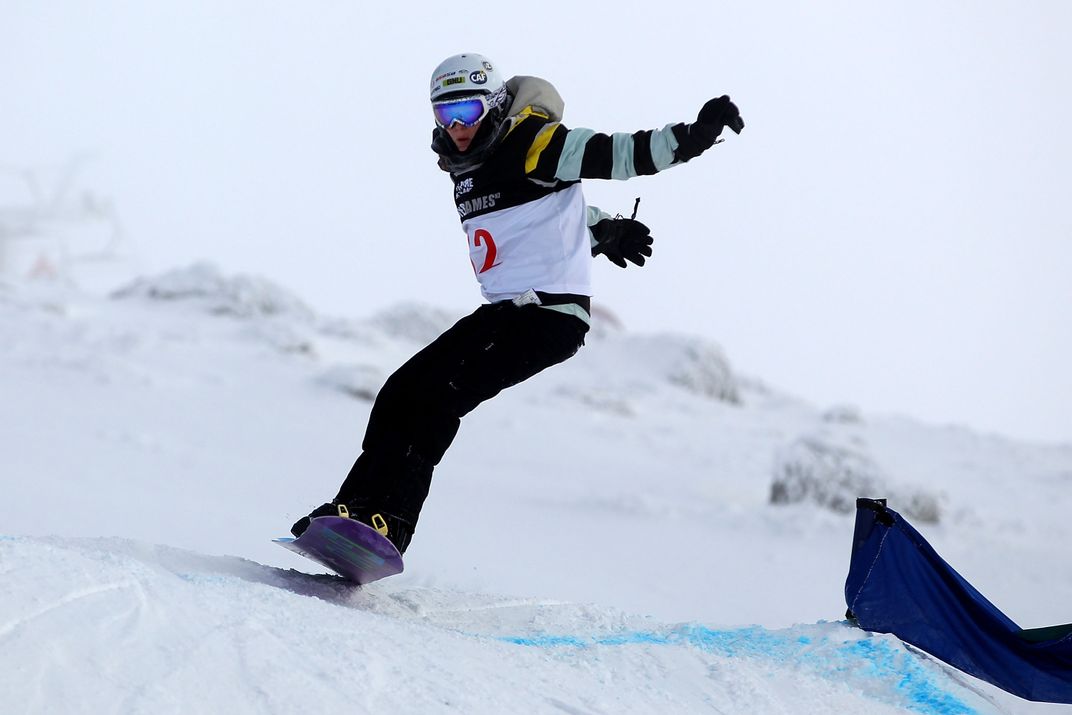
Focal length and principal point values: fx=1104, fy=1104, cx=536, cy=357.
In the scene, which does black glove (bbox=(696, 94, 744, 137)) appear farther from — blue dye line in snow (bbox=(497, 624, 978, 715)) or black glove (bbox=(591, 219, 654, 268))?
blue dye line in snow (bbox=(497, 624, 978, 715))

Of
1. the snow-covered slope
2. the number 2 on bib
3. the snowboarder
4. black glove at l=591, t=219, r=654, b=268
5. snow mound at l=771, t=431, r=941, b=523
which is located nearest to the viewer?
the snow-covered slope

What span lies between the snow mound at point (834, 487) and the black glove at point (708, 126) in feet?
20.3

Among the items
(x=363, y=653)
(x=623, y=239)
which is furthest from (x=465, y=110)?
(x=363, y=653)

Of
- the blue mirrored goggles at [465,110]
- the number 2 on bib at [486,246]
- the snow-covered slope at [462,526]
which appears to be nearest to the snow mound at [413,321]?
the snow-covered slope at [462,526]

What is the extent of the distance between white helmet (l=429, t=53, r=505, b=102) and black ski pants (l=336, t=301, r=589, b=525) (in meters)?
0.78

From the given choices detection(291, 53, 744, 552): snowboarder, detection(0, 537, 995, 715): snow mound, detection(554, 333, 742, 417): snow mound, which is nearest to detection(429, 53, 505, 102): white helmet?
detection(291, 53, 744, 552): snowboarder

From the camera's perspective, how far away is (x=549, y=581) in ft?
21.0

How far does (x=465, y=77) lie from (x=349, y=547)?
1.71m

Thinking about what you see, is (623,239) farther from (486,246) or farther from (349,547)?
(349,547)

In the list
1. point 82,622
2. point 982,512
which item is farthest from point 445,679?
point 982,512

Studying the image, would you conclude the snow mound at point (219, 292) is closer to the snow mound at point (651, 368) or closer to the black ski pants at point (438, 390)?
the snow mound at point (651, 368)

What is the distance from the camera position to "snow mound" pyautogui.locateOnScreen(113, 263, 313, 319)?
15.7 meters

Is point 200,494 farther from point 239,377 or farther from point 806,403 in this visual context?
point 806,403

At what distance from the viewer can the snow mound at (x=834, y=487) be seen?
9.38 meters
